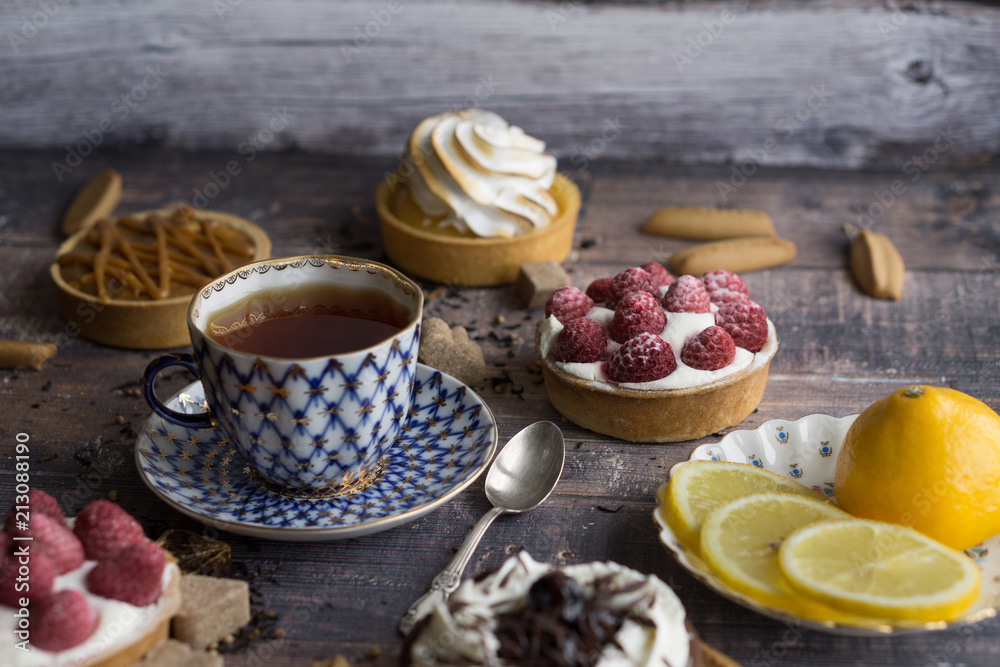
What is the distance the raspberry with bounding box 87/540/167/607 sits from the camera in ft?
3.72

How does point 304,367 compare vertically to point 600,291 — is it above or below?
above

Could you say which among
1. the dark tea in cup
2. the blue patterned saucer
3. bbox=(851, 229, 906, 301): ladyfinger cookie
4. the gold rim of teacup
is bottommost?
bbox=(851, 229, 906, 301): ladyfinger cookie

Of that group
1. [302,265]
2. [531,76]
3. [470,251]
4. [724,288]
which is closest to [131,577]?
[302,265]

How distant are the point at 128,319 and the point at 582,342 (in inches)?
46.6

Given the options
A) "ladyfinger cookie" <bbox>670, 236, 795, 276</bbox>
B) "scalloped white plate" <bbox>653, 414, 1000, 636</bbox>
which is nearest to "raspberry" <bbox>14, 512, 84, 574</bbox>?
"scalloped white plate" <bbox>653, 414, 1000, 636</bbox>

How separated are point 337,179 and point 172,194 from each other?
62 cm

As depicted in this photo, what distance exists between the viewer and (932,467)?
1314 mm

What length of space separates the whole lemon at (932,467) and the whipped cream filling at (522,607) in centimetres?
45

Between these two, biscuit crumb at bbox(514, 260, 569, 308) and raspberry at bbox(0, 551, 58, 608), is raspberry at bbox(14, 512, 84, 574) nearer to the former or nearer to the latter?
raspberry at bbox(0, 551, 58, 608)

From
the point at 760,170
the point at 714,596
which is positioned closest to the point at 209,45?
the point at 760,170

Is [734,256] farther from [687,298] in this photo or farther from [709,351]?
[709,351]

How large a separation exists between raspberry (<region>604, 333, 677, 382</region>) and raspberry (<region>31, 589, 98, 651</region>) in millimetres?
1029

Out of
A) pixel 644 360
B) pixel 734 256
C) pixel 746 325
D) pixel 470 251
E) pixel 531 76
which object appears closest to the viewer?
pixel 644 360

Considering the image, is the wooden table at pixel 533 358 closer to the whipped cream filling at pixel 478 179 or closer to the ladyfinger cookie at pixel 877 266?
the ladyfinger cookie at pixel 877 266
